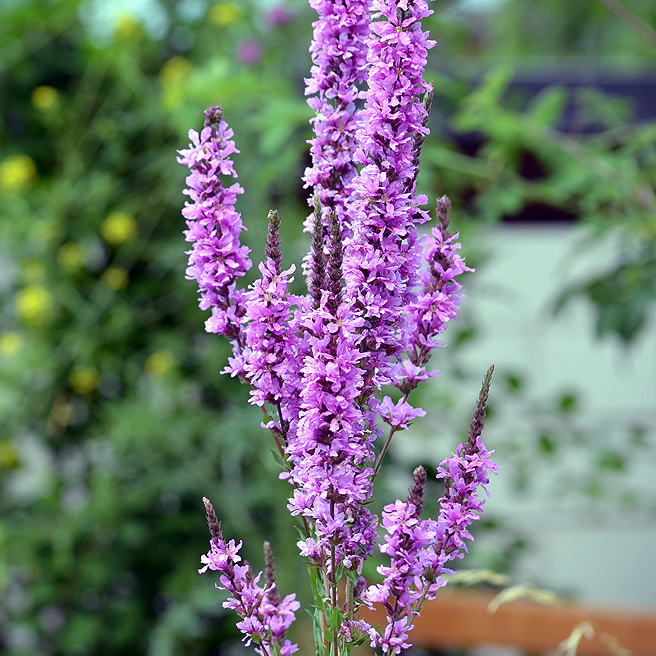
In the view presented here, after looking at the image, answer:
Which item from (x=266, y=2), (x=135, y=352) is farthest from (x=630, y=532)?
(x=266, y=2)

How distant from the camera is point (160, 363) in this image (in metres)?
1.94

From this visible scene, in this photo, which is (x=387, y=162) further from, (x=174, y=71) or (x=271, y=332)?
(x=174, y=71)

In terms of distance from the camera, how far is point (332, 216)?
1.41ft

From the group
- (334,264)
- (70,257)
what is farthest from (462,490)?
(70,257)

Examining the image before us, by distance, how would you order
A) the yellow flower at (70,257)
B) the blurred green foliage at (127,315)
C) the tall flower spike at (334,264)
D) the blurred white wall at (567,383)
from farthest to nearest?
the blurred white wall at (567,383), the yellow flower at (70,257), the blurred green foliage at (127,315), the tall flower spike at (334,264)

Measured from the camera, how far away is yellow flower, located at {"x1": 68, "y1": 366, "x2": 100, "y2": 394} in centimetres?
201

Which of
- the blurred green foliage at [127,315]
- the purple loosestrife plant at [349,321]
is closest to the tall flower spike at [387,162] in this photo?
the purple loosestrife plant at [349,321]

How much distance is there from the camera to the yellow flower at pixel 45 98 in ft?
6.80

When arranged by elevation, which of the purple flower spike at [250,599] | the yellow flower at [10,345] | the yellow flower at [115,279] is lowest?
the purple flower spike at [250,599]

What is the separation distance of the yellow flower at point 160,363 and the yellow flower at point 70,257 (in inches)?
13.4

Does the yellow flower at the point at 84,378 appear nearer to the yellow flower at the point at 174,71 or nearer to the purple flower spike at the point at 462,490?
the yellow flower at the point at 174,71

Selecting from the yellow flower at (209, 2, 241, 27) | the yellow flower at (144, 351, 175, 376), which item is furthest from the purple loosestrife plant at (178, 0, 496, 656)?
the yellow flower at (209, 2, 241, 27)

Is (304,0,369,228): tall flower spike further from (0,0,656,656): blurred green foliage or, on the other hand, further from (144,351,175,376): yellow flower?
(144,351,175,376): yellow flower

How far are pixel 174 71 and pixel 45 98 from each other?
0.35m
